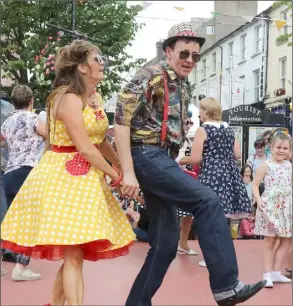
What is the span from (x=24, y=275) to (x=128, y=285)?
2.84ft

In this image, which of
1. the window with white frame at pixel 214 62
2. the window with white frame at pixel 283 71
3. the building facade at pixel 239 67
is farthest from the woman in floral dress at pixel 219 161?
the window with white frame at pixel 214 62

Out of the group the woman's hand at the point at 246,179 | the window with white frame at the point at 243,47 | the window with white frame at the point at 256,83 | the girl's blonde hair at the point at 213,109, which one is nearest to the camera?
the girl's blonde hair at the point at 213,109

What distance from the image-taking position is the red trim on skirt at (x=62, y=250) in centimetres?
284

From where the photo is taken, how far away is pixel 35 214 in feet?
9.36

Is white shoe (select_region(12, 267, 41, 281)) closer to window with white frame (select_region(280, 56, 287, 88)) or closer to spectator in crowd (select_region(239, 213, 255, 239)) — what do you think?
spectator in crowd (select_region(239, 213, 255, 239))

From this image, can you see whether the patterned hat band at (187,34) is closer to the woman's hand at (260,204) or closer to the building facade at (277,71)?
the woman's hand at (260,204)

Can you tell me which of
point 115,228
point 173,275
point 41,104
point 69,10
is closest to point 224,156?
point 173,275

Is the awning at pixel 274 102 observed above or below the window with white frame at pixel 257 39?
below

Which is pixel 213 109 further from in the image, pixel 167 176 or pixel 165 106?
pixel 167 176

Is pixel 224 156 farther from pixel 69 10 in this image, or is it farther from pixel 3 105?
pixel 69 10

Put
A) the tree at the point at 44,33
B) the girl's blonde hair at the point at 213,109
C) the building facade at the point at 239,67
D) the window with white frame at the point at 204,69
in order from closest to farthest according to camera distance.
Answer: the girl's blonde hair at the point at 213,109 < the tree at the point at 44,33 < the building facade at the point at 239,67 < the window with white frame at the point at 204,69

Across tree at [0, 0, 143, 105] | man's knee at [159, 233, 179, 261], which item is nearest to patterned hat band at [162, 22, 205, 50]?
man's knee at [159, 233, 179, 261]

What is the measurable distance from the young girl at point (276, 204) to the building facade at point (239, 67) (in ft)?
64.4

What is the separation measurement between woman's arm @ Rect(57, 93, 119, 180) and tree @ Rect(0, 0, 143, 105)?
513 inches
